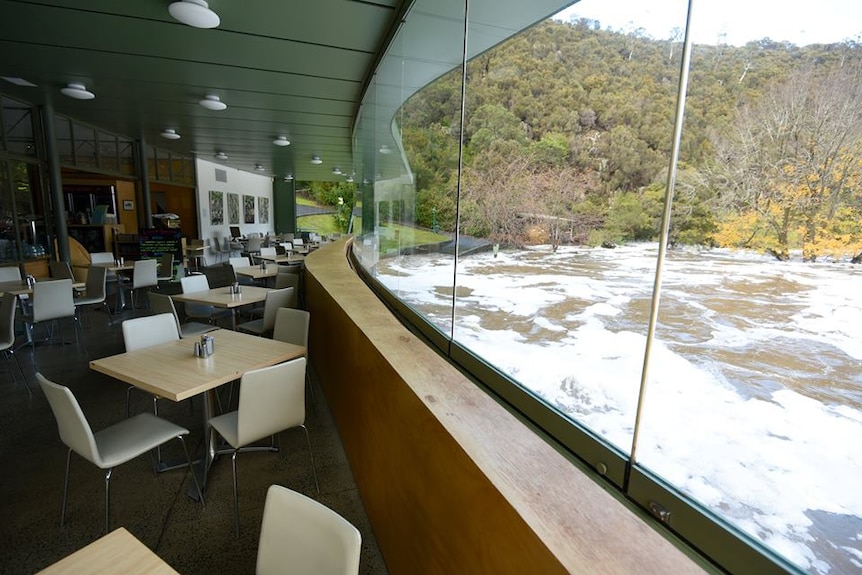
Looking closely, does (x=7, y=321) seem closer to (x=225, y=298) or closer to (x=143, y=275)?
(x=225, y=298)

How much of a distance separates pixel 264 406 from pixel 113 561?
1.17 meters

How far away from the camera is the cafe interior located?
1.04 meters

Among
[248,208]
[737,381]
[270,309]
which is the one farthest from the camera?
[248,208]

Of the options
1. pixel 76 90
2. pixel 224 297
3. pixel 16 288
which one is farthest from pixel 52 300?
pixel 76 90

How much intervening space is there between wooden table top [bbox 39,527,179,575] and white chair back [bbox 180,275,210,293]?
4.10m

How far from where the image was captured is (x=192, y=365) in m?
2.38

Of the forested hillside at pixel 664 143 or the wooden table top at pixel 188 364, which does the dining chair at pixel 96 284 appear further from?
the forested hillside at pixel 664 143

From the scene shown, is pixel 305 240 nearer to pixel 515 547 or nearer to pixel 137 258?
pixel 137 258

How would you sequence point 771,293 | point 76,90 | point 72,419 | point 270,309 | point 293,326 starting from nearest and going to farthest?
1. point 771,293
2. point 72,419
3. point 293,326
4. point 270,309
5. point 76,90

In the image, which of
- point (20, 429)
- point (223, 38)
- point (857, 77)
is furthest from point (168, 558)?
point (223, 38)

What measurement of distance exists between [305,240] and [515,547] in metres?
15.5

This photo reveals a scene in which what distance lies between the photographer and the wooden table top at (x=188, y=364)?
2.12 m

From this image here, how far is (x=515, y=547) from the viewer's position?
87 cm

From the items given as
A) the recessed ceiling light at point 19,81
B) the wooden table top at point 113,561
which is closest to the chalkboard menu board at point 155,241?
the recessed ceiling light at point 19,81
